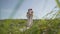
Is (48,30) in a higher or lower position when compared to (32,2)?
lower

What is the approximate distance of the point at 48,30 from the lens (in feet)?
1.42

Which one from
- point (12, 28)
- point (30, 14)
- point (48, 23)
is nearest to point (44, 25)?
point (48, 23)

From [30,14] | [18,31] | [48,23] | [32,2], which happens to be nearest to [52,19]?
[48,23]

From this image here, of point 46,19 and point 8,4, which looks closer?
point 46,19

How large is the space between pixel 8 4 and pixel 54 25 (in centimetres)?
54

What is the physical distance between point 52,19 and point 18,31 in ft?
0.48

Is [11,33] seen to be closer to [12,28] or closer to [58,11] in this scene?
[12,28]

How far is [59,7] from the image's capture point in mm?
432

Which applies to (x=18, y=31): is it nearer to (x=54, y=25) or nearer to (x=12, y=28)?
(x=12, y=28)

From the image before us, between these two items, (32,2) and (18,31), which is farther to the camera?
(32,2)

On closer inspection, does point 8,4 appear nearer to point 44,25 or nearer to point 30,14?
point 30,14

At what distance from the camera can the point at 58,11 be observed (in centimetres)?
44

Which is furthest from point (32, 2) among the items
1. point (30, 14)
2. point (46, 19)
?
point (46, 19)

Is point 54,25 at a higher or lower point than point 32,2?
lower
